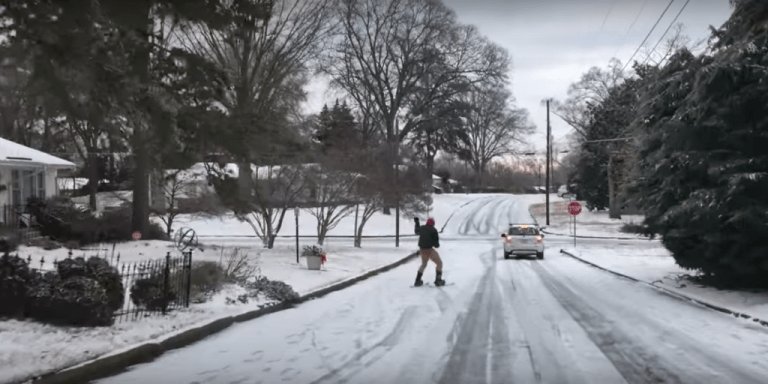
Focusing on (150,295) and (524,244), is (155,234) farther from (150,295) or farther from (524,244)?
(150,295)

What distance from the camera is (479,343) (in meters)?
9.86

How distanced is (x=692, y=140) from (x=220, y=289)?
35.8 ft

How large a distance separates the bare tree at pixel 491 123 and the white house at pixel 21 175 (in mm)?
31251

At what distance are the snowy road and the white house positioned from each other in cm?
1672

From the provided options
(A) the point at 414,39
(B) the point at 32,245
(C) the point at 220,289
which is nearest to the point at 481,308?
(C) the point at 220,289

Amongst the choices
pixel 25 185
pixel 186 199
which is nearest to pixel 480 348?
pixel 25 185

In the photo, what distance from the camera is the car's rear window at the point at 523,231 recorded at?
32619 mm

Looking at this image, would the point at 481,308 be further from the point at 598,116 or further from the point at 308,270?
the point at 598,116

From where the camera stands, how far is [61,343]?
864 cm

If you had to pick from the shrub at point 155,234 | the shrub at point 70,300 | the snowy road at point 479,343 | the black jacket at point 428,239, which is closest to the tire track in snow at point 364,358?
the snowy road at point 479,343

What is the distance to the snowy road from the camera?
25.8 ft

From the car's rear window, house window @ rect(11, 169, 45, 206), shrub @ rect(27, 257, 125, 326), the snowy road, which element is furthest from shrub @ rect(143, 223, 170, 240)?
shrub @ rect(27, 257, 125, 326)

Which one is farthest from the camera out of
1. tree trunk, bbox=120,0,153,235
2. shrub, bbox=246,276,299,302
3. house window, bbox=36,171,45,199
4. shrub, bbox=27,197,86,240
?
house window, bbox=36,171,45,199

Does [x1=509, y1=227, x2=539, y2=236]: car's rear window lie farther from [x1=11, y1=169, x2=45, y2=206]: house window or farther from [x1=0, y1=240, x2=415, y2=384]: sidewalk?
[x1=11, y1=169, x2=45, y2=206]: house window
